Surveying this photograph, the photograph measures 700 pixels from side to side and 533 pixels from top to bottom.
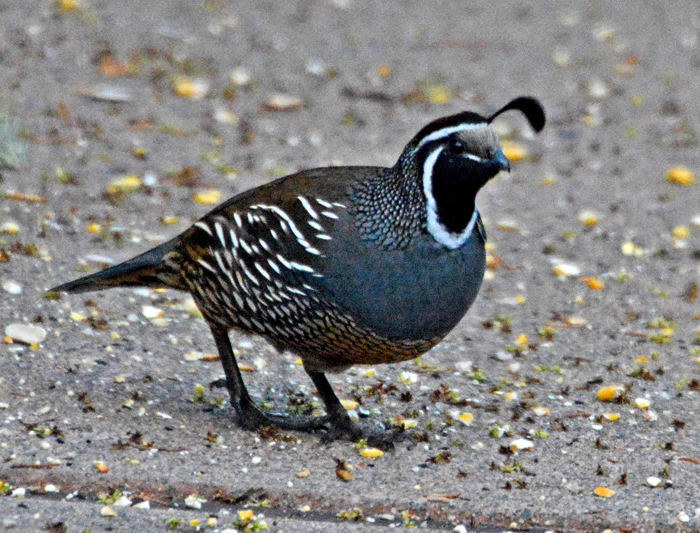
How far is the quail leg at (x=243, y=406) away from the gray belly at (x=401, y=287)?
0.84 metres

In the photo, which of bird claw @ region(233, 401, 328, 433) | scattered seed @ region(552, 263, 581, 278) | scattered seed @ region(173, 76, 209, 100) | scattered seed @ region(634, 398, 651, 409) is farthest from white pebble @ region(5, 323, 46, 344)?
scattered seed @ region(173, 76, 209, 100)

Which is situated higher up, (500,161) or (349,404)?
(500,161)

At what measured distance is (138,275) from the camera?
5.59 meters

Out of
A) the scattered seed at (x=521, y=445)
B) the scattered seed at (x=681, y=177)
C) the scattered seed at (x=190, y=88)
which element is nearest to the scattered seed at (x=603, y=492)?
the scattered seed at (x=521, y=445)

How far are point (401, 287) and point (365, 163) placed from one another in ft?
15.3

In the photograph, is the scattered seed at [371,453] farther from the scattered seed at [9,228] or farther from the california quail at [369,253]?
the scattered seed at [9,228]

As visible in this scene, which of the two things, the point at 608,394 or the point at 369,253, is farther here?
the point at 608,394

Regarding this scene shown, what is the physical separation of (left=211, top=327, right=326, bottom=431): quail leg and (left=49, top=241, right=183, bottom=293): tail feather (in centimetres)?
39

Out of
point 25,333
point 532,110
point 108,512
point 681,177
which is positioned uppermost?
point 532,110

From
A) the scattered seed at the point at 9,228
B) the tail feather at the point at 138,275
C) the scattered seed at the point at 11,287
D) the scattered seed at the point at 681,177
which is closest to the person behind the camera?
the tail feather at the point at 138,275

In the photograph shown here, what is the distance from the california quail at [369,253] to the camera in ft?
15.8

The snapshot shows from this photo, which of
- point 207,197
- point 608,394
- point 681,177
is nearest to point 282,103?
point 207,197

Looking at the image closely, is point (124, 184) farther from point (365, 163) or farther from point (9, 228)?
point (365, 163)

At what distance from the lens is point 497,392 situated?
608 cm
